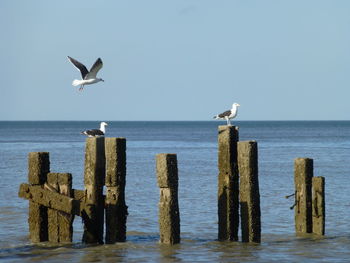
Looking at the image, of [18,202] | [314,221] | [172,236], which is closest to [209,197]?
[18,202]

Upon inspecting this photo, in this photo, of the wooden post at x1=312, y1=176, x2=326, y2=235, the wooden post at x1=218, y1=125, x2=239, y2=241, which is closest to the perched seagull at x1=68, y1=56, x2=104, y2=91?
the wooden post at x1=218, y1=125, x2=239, y2=241

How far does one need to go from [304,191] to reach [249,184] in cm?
204

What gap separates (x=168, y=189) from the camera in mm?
15984

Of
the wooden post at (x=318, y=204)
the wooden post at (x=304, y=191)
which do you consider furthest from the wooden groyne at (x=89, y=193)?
the wooden post at (x=318, y=204)

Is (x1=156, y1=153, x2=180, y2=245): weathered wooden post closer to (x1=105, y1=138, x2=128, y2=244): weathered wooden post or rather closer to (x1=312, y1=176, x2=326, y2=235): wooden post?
(x1=105, y1=138, x2=128, y2=244): weathered wooden post

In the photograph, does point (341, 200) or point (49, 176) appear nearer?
point (49, 176)

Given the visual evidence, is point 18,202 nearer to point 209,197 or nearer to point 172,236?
point 209,197

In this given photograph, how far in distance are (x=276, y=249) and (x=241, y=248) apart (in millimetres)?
774

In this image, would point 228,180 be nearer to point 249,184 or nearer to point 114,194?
point 249,184

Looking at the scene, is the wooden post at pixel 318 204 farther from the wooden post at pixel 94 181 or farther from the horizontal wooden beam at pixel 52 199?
the horizontal wooden beam at pixel 52 199

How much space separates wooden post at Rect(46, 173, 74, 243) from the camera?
16547 mm

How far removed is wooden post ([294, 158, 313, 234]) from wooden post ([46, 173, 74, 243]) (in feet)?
14.5

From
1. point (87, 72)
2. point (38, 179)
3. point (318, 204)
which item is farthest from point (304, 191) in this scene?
point (87, 72)

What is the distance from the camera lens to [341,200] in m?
25.5
